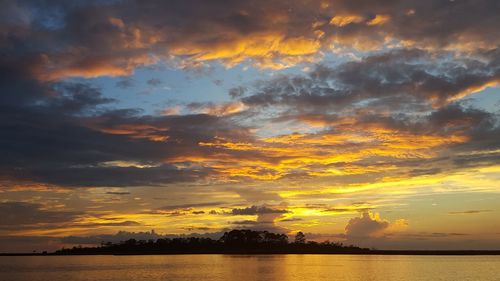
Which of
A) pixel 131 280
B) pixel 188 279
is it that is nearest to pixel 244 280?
pixel 188 279

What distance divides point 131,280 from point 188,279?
9133 millimetres

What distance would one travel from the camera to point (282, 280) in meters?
82.9

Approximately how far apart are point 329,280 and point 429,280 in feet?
57.6

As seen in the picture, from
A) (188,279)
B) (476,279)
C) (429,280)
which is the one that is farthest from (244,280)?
(476,279)

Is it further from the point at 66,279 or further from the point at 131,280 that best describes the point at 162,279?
the point at 66,279

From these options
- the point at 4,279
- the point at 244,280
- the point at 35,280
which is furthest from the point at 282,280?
the point at 4,279

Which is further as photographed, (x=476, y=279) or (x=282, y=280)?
(x=476, y=279)

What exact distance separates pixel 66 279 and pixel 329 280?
142 ft

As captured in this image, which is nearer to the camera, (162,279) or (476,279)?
(162,279)

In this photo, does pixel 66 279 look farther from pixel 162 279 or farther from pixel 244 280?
pixel 244 280

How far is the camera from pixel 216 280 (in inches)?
3219

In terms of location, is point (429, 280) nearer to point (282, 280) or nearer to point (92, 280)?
point (282, 280)

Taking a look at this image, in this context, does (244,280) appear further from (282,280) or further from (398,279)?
(398,279)

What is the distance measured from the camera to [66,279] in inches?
3366
